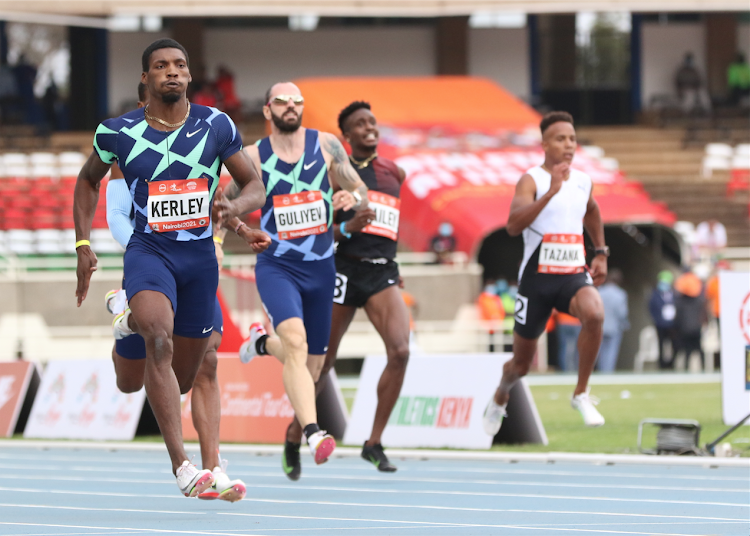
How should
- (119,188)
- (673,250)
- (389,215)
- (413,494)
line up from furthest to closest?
(673,250) < (389,215) < (413,494) < (119,188)

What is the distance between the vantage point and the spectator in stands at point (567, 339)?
78.0 feet

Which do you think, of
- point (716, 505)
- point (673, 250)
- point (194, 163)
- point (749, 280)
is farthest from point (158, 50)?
point (673, 250)

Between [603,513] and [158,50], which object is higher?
[158,50]

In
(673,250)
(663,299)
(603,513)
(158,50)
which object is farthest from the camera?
(673,250)

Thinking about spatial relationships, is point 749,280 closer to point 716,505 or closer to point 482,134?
point 716,505

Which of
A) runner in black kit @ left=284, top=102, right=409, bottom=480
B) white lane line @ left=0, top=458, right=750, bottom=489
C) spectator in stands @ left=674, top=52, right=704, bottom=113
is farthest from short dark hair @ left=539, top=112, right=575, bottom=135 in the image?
spectator in stands @ left=674, top=52, right=704, bottom=113

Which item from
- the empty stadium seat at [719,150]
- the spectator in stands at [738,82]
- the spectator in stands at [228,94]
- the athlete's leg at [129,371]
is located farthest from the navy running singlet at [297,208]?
the spectator in stands at [738,82]

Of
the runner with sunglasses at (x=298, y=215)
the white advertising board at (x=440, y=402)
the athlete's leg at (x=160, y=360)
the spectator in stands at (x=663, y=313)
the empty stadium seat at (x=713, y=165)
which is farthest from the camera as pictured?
the empty stadium seat at (x=713, y=165)

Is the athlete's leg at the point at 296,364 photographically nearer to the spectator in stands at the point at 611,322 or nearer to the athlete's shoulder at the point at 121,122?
the athlete's shoulder at the point at 121,122

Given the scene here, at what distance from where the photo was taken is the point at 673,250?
2708 centimetres

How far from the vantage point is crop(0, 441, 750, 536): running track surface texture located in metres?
6.52

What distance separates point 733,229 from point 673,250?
12.5ft

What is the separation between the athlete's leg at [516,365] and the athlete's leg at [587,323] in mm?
392

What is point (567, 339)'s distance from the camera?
24.0 meters
